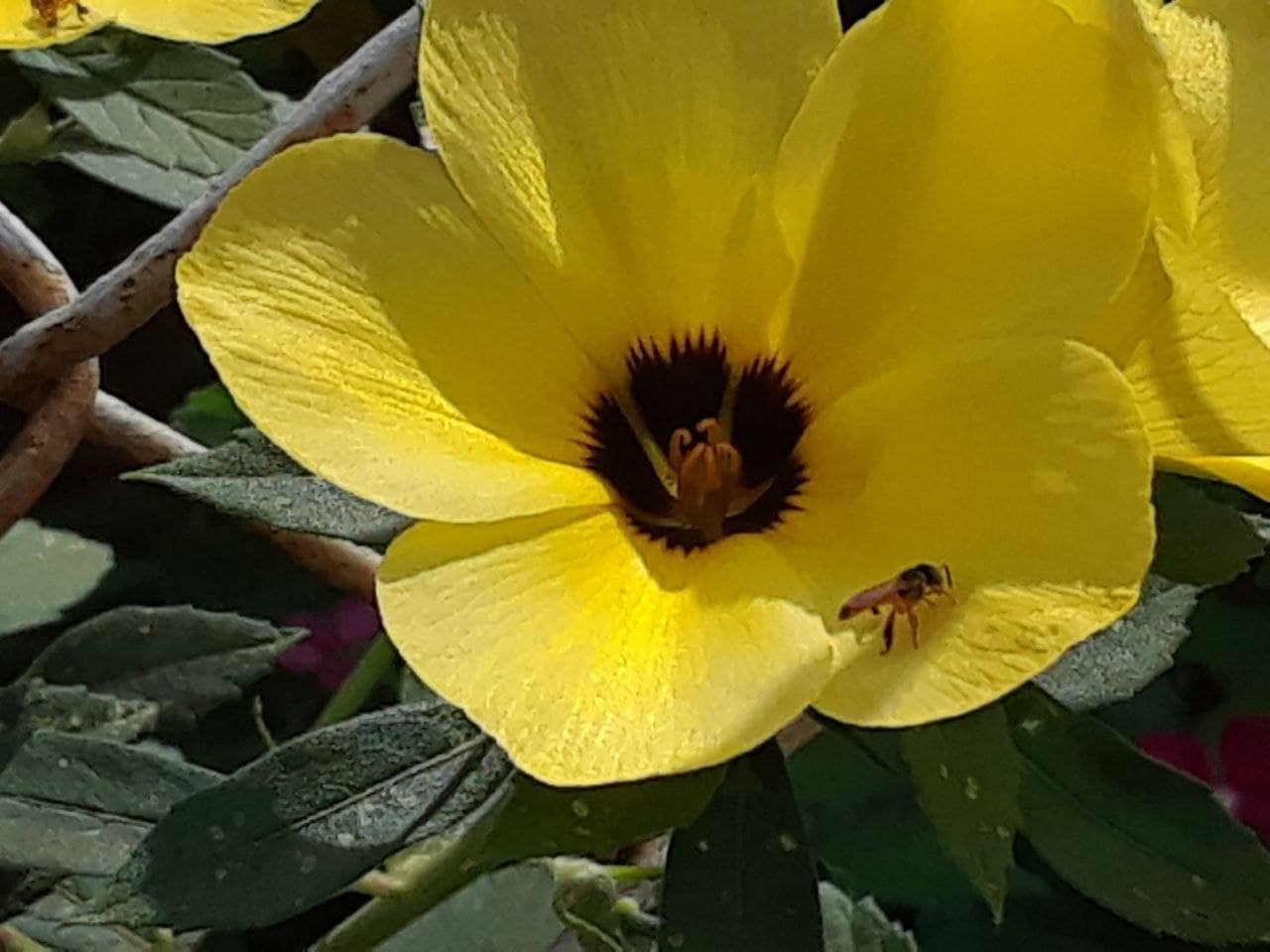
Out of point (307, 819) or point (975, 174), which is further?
point (307, 819)

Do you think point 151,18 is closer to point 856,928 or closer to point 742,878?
point 742,878

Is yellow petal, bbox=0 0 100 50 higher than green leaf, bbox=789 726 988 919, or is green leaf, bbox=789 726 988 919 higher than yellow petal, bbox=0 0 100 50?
yellow petal, bbox=0 0 100 50

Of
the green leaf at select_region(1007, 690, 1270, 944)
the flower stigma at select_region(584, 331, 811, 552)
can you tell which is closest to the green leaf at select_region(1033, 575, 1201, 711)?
the green leaf at select_region(1007, 690, 1270, 944)

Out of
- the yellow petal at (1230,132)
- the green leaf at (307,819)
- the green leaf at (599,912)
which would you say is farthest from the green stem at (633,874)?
the yellow petal at (1230,132)

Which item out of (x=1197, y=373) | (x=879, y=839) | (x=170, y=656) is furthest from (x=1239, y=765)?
(x=1197, y=373)

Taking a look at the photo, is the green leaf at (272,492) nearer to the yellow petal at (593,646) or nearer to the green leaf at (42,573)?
the yellow petal at (593,646)

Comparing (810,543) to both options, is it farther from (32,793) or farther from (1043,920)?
(1043,920)

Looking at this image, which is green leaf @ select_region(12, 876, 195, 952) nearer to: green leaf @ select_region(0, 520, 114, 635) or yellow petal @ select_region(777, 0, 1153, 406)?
green leaf @ select_region(0, 520, 114, 635)
